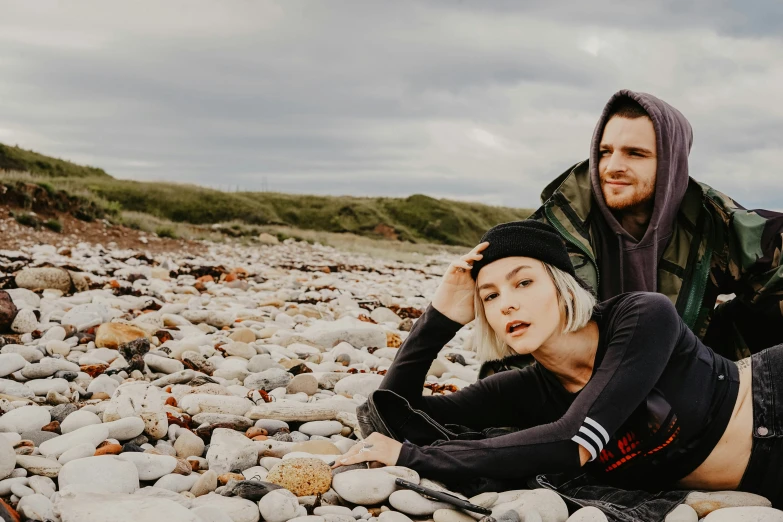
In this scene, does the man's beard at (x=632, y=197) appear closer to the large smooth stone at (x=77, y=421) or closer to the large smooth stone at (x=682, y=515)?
the large smooth stone at (x=682, y=515)

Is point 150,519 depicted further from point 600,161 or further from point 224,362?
point 600,161

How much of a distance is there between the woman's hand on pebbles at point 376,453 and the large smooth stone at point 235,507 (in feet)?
1.80

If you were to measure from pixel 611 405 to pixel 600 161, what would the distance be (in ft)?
7.97

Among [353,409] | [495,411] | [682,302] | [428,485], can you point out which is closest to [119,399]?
[353,409]

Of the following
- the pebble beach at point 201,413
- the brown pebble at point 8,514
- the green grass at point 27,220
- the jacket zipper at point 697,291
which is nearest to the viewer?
the brown pebble at point 8,514

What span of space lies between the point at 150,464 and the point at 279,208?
45947 mm

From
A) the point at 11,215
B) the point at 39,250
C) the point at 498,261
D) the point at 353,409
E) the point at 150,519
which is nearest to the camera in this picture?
the point at 150,519

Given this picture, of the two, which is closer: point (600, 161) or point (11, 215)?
point (600, 161)

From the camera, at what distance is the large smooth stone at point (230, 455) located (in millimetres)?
3014

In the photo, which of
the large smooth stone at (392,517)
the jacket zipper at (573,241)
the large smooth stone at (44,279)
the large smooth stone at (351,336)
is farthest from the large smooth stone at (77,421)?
the large smooth stone at (44,279)

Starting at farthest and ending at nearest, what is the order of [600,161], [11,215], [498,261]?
[11,215] → [600,161] → [498,261]

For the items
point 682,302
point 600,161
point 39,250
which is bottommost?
point 39,250

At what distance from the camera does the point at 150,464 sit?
9.30 feet

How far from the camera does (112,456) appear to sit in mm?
2826
